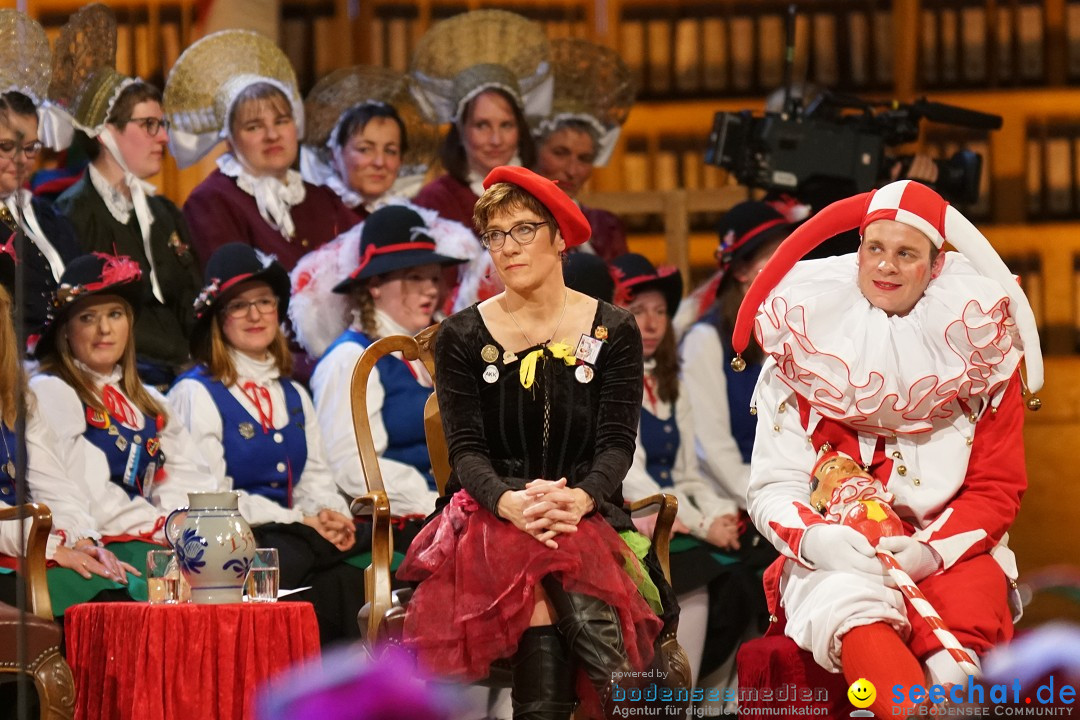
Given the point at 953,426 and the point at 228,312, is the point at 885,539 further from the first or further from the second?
the point at 228,312

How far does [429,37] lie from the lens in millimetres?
6031

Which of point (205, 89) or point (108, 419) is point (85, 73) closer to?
point (205, 89)

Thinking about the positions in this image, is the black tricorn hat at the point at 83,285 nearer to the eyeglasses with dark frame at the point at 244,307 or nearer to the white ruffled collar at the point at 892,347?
the eyeglasses with dark frame at the point at 244,307

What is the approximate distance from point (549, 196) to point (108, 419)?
5.30 ft

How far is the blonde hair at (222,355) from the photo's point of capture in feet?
15.1

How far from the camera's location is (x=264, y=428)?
4574mm

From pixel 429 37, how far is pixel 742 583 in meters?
2.52

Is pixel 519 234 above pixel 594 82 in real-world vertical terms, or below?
below

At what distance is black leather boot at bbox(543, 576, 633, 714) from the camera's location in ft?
A: 10.0

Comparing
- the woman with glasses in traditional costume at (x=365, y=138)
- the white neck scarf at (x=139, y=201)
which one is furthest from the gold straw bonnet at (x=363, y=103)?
the white neck scarf at (x=139, y=201)

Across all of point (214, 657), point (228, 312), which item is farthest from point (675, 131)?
point (214, 657)

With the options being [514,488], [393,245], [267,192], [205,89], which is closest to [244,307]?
[393,245]

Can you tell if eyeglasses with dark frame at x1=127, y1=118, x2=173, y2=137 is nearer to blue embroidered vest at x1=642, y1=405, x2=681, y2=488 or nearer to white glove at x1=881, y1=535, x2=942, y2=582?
blue embroidered vest at x1=642, y1=405, x2=681, y2=488

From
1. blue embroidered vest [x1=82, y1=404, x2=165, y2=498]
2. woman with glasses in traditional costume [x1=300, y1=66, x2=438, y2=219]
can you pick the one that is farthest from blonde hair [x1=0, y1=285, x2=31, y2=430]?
woman with glasses in traditional costume [x1=300, y1=66, x2=438, y2=219]
